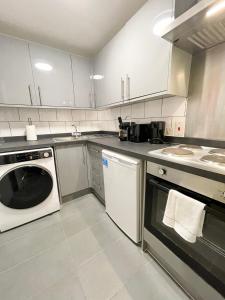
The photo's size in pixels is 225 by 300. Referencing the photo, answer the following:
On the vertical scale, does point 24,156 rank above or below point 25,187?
above

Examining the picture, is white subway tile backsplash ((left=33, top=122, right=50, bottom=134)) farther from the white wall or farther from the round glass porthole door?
the round glass porthole door

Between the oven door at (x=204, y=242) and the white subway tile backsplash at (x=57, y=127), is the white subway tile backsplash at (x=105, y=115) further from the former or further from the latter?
the oven door at (x=204, y=242)

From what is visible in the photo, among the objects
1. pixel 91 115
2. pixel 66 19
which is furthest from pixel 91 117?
pixel 66 19

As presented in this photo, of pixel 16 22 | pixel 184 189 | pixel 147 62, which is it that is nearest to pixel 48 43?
pixel 16 22

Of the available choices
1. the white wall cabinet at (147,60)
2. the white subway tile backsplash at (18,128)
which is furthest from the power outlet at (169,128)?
the white subway tile backsplash at (18,128)

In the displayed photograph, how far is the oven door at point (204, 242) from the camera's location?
658 mm

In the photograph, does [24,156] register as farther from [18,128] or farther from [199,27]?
[199,27]

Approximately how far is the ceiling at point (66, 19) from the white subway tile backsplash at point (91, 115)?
1009mm

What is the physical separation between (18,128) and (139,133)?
5.52ft

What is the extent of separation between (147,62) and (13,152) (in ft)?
5.09

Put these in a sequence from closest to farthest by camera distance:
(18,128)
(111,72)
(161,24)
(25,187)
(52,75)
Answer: (161,24) < (25,187) < (111,72) < (52,75) < (18,128)

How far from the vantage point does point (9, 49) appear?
149cm

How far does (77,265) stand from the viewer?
1098 millimetres

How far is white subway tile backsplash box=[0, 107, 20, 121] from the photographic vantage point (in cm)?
177
